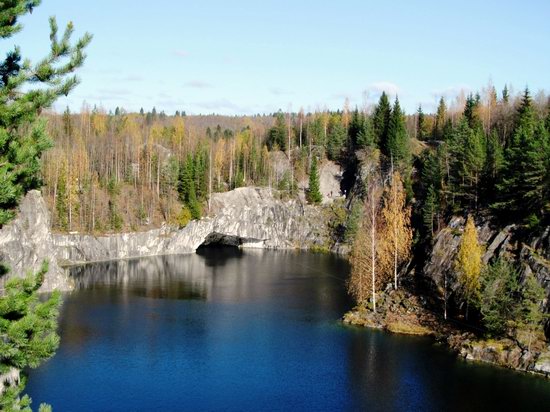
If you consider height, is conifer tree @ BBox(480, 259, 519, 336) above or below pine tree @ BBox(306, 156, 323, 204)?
below

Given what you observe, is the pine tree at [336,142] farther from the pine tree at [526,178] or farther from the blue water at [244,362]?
the pine tree at [526,178]

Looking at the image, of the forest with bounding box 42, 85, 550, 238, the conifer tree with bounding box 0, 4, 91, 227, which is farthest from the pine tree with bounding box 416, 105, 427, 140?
the conifer tree with bounding box 0, 4, 91, 227

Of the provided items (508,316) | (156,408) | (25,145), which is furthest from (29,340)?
(508,316)

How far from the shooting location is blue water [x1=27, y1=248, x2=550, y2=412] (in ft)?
109

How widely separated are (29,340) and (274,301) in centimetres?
4909

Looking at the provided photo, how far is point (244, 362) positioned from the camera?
3956 centimetres

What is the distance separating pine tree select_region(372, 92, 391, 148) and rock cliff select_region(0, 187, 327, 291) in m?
16.7

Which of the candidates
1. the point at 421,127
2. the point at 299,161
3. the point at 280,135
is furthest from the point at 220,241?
the point at 421,127

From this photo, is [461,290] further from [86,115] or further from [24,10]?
[86,115]

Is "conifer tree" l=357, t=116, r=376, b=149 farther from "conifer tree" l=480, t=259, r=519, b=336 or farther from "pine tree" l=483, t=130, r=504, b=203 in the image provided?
"conifer tree" l=480, t=259, r=519, b=336

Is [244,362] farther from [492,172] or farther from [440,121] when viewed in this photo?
[440,121]

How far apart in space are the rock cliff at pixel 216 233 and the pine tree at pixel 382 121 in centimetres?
1671

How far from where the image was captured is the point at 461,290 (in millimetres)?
47125

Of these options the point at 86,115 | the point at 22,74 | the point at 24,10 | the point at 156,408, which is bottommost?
the point at 156,408
